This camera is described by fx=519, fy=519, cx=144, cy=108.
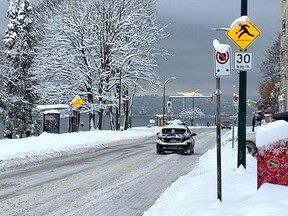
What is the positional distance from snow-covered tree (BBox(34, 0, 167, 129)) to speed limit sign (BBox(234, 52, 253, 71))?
115 ft

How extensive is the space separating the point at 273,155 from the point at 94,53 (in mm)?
40245

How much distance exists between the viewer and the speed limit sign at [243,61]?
1241 centimetres

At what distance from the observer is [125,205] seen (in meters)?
10.7

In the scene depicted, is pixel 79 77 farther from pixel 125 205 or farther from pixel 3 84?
pixel 125 205

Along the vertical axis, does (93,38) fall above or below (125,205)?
above

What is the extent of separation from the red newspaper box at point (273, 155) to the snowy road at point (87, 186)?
256 cm

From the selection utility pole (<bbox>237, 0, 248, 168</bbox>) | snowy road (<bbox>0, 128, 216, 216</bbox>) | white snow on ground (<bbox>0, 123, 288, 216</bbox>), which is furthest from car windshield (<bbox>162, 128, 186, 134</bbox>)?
utility pole (<bbox>237, 0, 248, 168</bbox>)

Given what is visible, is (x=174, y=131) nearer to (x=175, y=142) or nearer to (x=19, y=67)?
(x=175, y=142)

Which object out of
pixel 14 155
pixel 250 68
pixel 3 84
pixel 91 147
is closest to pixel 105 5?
pixel 3 84

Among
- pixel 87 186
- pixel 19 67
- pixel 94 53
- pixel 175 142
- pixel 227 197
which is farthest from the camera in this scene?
pixel 19 67

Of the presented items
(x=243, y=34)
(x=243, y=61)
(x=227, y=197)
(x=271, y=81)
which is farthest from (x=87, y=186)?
(x=271, y=81)

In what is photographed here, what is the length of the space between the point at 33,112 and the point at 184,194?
4838 cm

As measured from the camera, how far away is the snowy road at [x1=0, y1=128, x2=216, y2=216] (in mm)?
10297

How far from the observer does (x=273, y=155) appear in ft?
29.2
